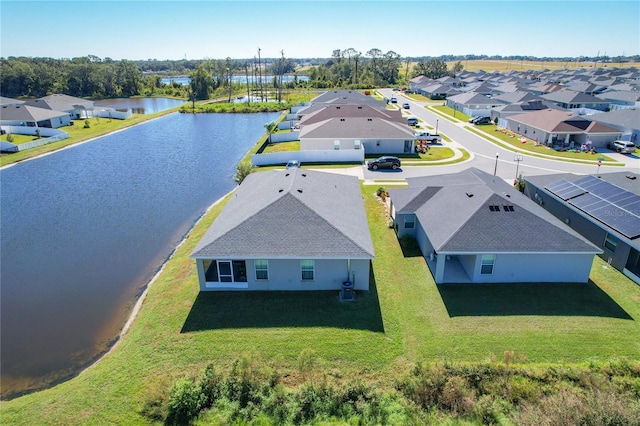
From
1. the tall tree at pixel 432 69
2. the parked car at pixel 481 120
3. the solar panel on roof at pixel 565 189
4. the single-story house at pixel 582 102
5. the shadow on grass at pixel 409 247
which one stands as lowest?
the shadow on grass at pixel 409 247

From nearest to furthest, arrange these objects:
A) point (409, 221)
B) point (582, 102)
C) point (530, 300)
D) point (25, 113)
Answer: point (530, 300), point (409, 221), point (25, 113), point (582, 102)

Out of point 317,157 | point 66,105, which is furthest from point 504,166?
point 66,105

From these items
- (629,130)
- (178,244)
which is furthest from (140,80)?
(629,130)

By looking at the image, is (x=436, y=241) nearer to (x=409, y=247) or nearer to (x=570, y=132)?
(x=409, y=247)

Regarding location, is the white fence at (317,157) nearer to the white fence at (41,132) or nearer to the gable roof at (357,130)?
the gable roof at (357,130)

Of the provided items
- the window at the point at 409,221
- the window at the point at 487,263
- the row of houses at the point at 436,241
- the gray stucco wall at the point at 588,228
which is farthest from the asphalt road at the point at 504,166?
the window at the point at 487,263

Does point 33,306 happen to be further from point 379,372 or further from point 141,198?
point 379,372
